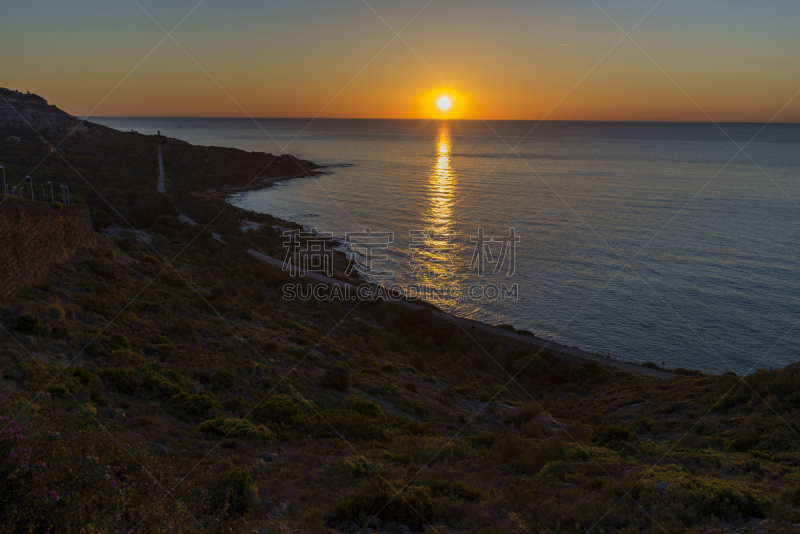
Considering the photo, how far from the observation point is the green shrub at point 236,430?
481 inches

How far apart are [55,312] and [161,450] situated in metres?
7.55

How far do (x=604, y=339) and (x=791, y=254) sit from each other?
113ft

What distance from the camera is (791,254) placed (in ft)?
173

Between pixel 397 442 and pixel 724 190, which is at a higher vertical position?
pixel 724 190

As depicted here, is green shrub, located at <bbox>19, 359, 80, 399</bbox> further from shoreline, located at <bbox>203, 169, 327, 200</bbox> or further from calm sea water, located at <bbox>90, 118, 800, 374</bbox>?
shoreline, located at <bbox>203, 169, 327, 200</bbox>

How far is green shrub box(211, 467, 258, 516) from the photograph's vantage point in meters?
8.26

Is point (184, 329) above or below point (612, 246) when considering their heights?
below

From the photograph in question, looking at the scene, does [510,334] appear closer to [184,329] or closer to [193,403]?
[184,329]

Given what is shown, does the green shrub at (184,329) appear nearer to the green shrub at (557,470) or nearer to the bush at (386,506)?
the bush at (386,506)

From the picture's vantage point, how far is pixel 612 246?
57.5m

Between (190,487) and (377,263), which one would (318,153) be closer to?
(377,263)

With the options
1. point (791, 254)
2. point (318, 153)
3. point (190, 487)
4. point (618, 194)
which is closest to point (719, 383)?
point (190, 487)

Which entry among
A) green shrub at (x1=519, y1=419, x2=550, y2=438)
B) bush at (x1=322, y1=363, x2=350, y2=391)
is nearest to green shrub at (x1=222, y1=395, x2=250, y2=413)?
bush at (x1=322, y1=363, x2=350, y2=391)

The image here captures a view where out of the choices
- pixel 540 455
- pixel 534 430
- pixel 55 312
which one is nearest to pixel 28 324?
pixel 55 312
